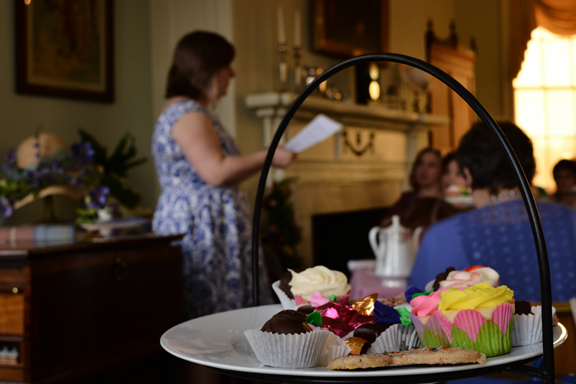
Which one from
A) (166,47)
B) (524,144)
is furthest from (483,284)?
(166,47)

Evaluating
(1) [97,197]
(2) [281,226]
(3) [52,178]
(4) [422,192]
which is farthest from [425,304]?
(4) [422,192]

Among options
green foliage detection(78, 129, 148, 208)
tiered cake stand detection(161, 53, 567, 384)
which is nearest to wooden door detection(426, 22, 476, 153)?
green foliage detection(78, 129, 148, 208)

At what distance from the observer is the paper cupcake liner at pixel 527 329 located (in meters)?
0.55

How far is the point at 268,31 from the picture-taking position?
383 centimetres

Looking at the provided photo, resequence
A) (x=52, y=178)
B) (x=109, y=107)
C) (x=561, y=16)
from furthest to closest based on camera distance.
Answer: (x=561, y=16) → (x=109, y=107) → (x=52, y=178)

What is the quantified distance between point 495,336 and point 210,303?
1.58 metres

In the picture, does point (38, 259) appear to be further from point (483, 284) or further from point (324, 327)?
point (483, 284)

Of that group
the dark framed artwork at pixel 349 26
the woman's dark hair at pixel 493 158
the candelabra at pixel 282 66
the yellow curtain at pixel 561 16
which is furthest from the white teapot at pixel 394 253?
the yellow curtain at pixel 561 16

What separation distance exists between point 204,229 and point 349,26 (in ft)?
9.95

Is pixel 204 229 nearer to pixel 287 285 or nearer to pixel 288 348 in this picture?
pixel 287 285

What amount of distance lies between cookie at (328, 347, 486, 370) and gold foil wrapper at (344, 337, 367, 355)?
0.05 meters

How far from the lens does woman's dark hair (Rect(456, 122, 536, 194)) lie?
62.3 inches

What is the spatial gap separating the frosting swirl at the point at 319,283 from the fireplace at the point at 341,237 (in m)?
3.55

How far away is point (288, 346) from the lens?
505 mm
